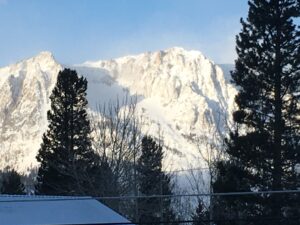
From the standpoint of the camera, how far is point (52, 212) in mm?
23344

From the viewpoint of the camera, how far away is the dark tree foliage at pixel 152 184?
39094 millimetres

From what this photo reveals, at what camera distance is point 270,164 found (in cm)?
3120

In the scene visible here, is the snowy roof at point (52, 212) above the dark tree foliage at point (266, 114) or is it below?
below

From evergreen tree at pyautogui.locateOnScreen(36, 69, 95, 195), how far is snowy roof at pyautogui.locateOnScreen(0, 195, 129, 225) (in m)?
13.1

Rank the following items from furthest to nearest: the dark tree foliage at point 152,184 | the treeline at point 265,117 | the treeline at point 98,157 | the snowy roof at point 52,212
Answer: the dark tree foliage at point 152,184 < the treeline at point 98,157 < the treeline at point 265,117 < the snowy roof at point 52,212

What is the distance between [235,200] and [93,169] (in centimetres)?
1146

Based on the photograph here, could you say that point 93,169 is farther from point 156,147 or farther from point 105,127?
point 156,147

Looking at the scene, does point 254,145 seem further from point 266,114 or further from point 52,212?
point 52,212

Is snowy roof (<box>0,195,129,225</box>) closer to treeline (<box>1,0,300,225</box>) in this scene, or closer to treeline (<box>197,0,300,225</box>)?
treeline (<box>1,0,300,225</box>)

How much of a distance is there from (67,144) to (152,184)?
6617 millimetres

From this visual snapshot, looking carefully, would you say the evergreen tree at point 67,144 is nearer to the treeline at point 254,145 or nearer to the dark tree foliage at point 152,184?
the treeline at point 254,145

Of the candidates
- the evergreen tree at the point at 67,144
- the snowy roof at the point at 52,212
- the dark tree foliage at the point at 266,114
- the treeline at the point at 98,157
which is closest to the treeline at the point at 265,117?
the dark tree foliage at the point at 266,114

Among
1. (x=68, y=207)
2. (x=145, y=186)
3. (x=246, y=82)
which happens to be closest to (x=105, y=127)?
(x=145, y=186)

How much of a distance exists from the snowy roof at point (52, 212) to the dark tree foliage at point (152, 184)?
1248 cm
